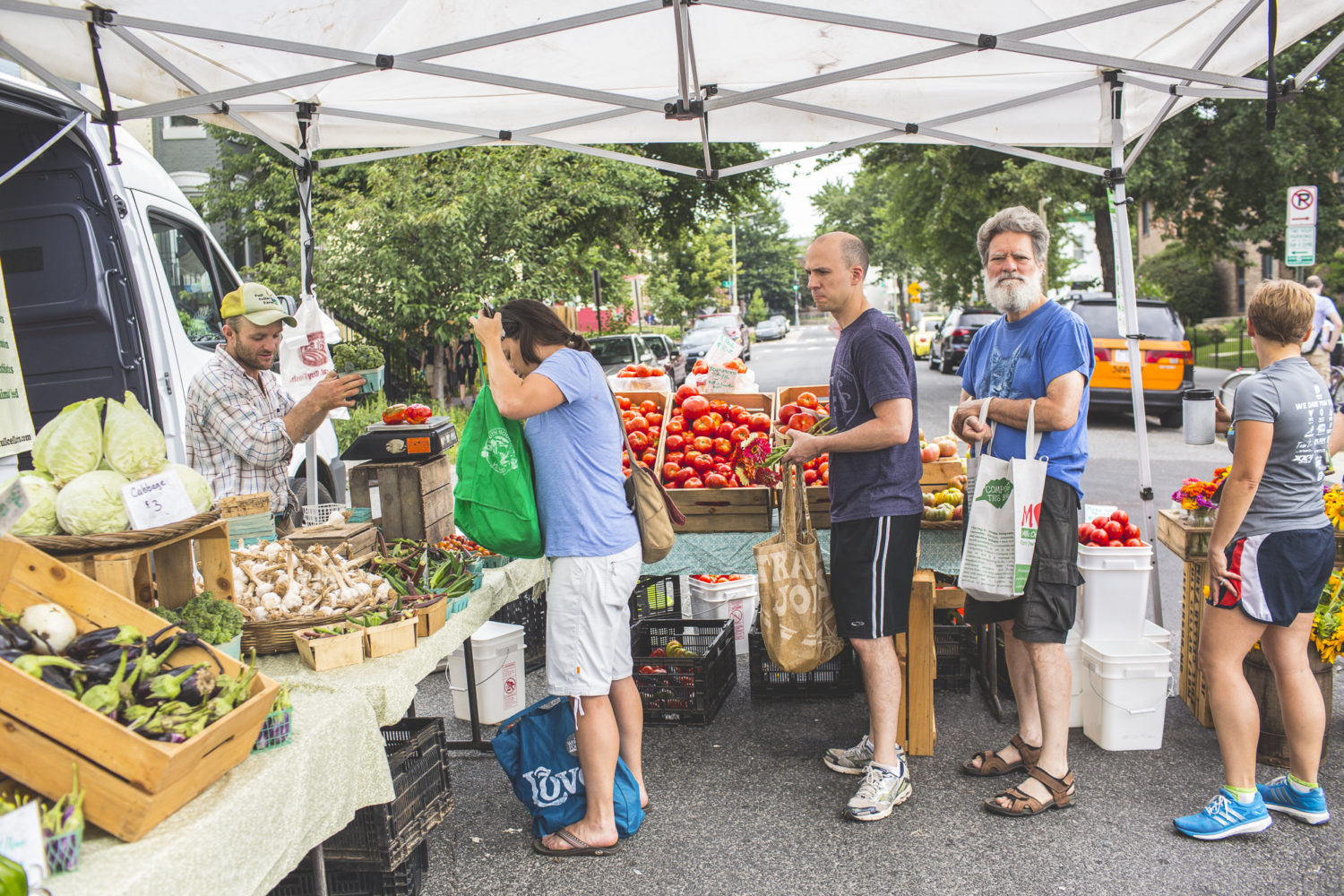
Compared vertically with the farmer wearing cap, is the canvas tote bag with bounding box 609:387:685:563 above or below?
below

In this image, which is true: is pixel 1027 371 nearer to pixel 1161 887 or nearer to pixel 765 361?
pixel 1161 887

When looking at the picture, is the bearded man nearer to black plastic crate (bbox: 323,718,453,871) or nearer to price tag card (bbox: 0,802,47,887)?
black plastic crate (bbox: 323,718,453,871)

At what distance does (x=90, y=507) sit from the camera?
2.43 meters

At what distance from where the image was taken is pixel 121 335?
18.0ft

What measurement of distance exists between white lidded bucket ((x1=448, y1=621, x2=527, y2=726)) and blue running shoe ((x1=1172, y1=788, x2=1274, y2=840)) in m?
2.87

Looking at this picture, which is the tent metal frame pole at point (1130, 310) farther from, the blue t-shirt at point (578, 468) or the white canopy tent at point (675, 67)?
the blue t-shirt at point (578, 468)

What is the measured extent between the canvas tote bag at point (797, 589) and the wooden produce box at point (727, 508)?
3.11 feet

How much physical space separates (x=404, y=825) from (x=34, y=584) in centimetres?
142

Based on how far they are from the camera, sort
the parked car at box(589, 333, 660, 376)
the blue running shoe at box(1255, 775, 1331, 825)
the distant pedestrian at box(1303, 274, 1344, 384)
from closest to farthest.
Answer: the blue running shoe at box(1255, 775, 1331, 825), the distant pedestrian at box(1303, 274, 1344, 384), the parked car at box(589, 333, 660, 376)

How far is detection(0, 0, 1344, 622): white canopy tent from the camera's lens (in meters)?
3.97

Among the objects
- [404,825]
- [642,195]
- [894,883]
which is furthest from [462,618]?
[642,195]

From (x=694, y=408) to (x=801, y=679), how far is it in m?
1.75

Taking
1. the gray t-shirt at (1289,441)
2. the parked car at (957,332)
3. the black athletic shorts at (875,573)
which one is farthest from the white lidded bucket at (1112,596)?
the parked car at (957,332)

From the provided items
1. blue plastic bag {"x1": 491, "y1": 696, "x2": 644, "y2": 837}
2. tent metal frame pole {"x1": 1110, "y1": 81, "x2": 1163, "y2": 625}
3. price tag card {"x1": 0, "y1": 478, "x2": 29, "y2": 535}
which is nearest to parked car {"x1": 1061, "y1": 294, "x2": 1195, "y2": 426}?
tent metal frame pole {"x1": 1110, "y1": 81, "x2": 1163, "y2": 625}
